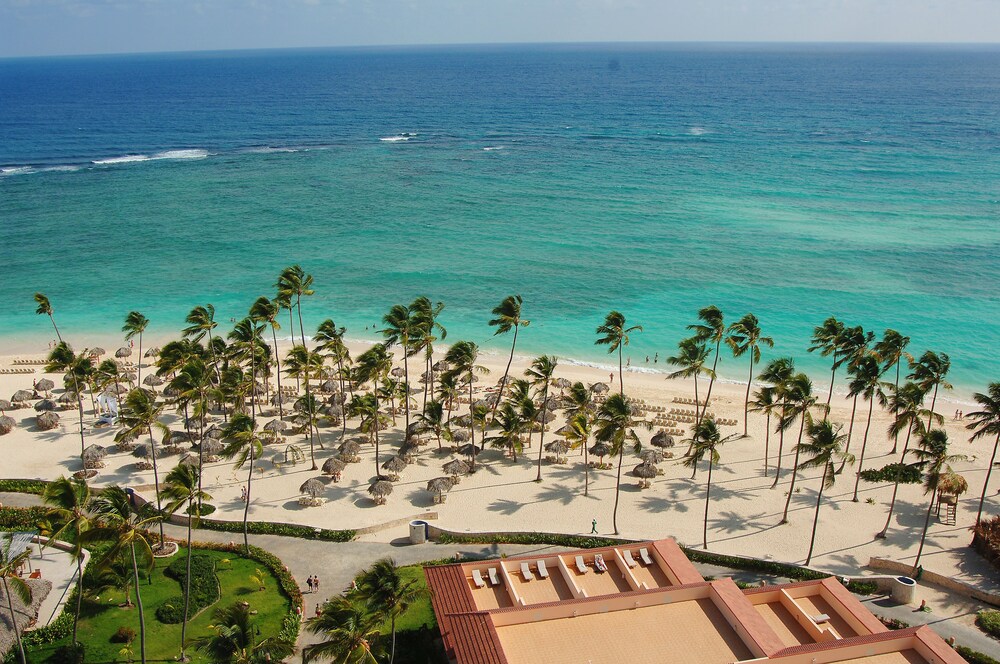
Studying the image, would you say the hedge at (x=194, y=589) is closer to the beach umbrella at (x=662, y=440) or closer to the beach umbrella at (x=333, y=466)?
the beach umbrella at (x=333, y=466)

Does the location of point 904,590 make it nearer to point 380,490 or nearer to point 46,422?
point 380,490

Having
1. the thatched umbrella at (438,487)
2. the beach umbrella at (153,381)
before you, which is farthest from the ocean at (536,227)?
the thatched umbrella at (438,487)

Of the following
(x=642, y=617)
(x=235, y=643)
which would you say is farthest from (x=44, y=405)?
(x=642, y=617)

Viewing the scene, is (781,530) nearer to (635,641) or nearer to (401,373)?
(635,641)

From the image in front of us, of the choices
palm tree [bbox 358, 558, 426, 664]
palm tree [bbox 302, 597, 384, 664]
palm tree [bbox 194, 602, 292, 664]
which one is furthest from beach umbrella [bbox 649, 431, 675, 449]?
palm tree [bbox 194, 602, 292, 664]

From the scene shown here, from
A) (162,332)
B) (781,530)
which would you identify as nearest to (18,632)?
(781,530)

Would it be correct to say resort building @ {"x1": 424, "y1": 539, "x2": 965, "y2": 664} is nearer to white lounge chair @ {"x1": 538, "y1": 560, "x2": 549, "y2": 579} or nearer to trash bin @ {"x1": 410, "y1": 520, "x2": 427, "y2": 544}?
white lounge chair @ {"x1": 538, "y1": 560, "x2": 549, "y2": 579}

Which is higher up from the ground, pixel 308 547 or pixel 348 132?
pixel 348 132
